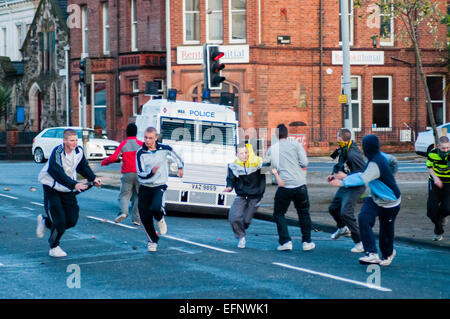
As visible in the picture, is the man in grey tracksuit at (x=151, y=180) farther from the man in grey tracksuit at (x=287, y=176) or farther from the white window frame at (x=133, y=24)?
the white window frame at (x=133, y=24)

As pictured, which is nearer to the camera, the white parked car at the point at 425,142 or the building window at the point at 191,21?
the white parked car at the point at 425,142

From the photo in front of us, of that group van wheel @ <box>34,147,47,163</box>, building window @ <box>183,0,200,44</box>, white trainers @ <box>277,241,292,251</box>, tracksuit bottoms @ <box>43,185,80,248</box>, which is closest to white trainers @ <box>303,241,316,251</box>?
white trainers @ <box>277,241,292,251</box>


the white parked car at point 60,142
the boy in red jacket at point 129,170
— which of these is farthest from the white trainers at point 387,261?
the white parked car at point 60,142

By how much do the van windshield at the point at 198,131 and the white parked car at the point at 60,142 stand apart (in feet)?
50.0

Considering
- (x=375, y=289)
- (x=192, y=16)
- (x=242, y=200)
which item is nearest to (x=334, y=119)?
(x=192, y=16)

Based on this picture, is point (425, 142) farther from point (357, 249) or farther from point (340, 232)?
point (357, 249)

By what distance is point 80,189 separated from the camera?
36.0 feet

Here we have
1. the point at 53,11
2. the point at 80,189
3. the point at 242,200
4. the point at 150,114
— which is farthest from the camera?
the point at 53,11

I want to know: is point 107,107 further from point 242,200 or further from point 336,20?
point 242,200

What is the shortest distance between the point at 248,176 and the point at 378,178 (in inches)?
99.3

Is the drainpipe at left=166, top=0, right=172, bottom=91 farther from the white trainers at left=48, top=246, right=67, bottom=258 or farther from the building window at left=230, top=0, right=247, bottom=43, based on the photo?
the white trainers at left=48, top=246, right=67, bottom=258

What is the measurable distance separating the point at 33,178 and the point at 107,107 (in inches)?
573

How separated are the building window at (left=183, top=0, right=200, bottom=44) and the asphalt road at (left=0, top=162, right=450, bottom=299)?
22.3m

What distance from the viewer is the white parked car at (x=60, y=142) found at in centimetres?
3284
